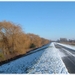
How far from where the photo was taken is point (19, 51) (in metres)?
46.6

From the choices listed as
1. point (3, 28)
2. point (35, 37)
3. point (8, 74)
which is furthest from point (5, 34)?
point (35, 37)

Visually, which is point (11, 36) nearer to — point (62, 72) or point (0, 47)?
point (0, 47)

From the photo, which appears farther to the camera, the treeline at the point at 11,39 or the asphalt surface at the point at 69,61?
the treeline at the point at 11,39

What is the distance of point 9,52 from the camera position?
43.7 m

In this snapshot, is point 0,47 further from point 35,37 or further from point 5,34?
point 35,37

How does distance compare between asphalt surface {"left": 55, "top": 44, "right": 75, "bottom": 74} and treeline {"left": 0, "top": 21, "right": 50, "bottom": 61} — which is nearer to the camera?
asphalt surface {"left": 55, "top": 44, "right": 75, "bottom": 74}

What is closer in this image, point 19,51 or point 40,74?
point 40,74

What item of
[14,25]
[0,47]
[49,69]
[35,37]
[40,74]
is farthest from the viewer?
[35,37]

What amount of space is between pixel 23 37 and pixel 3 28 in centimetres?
702

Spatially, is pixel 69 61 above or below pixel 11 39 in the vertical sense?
above

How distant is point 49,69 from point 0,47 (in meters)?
28.8

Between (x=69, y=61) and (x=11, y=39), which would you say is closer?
(x=69, y=61)

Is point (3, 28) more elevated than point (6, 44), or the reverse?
point (3, 28)

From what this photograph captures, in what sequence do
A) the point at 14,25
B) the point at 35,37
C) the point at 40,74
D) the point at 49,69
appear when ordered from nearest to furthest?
the point at 40,74
the point at 49,69
the point at 14,25
the point at 35,37
